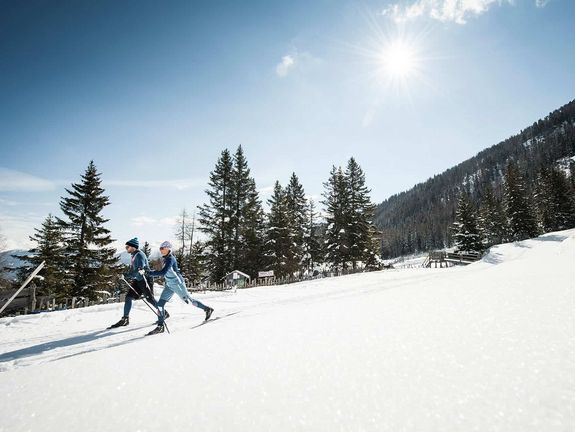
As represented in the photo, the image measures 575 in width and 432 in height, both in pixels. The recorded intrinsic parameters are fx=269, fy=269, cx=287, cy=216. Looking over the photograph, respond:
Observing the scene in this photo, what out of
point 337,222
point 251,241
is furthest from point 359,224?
point 251,241

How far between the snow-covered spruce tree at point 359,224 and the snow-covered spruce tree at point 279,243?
25.4 feet

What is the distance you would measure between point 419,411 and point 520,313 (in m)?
1.92

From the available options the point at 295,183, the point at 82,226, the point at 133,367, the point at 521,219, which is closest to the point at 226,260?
the point at 82,226

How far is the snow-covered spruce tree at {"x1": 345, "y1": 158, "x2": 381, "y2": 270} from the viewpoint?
3225 cm

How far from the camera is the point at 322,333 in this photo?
2658mm

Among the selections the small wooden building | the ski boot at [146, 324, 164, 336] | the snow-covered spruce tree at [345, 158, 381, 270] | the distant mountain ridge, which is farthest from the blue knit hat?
the distant mountain ridge

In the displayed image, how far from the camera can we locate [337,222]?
33.9 metres

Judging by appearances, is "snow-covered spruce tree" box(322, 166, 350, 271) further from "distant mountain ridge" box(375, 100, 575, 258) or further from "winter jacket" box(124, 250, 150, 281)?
"distant mountain ridge" box(375, 100, 575, 258)

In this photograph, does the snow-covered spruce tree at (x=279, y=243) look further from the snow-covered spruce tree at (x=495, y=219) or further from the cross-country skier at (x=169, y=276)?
the snow-covered spruce tree at (x=495, y=219)

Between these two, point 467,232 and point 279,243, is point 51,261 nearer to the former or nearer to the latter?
point 279,243

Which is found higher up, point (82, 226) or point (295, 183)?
point (295, 183)

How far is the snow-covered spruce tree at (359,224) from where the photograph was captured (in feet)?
106

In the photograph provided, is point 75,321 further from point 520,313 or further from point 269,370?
point 520,313

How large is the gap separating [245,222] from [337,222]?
11524 mm
